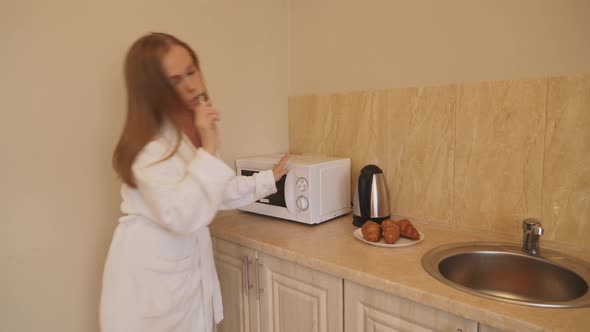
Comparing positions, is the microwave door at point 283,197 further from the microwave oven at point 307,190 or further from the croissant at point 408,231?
the croissant at point 408,231

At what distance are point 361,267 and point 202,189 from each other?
1.63 ft

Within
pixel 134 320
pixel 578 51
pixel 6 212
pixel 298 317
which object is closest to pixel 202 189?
pixel 134 320

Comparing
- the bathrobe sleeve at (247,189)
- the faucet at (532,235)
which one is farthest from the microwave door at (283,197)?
the faucet at (532,235)

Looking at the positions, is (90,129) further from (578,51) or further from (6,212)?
(578,51)

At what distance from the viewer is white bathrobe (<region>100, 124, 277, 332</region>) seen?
96 cm

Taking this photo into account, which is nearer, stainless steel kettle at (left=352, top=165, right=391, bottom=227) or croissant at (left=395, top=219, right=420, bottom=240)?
croissant at (left=395, top=219, right=420, bottom=240)

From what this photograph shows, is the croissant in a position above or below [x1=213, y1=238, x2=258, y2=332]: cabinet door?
above

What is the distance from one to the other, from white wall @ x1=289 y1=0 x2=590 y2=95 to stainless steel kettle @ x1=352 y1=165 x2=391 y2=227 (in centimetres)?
42

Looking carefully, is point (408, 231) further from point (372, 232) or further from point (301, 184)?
point (301, 184)

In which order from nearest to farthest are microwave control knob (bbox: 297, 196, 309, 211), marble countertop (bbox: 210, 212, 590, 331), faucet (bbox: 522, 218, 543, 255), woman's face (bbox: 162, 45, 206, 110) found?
marble countertop (bbox: 210, 212, 590, 331), woman's face (bbox: 162, 45, 206, 110), faucet (bbox: 522, 218, 543, 255), microwave control knob (bbox: 297, 196, 309, 211)

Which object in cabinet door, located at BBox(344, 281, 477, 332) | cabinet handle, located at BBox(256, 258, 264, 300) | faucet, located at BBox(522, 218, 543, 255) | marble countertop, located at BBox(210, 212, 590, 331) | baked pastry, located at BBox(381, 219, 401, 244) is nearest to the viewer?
marble countertop, located at BBox(210, 212, 590, 331)

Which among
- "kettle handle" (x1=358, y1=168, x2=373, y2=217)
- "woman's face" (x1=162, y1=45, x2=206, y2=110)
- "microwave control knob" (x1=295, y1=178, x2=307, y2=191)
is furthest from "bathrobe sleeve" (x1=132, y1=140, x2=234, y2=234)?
"kettle handle" (x1=358, y1=168, x2=373, y2=217)

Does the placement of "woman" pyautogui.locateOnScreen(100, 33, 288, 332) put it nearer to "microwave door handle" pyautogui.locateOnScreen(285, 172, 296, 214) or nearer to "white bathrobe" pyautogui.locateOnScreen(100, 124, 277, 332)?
"white bathrobe" pyautogui.locateOnScreen(100, 124, 277, 332)

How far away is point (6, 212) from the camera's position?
1.19m
